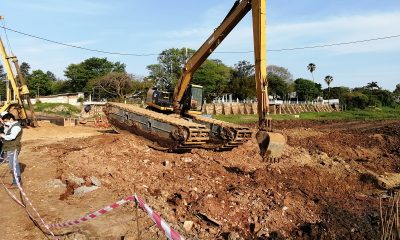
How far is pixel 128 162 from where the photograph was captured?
39.8 ft

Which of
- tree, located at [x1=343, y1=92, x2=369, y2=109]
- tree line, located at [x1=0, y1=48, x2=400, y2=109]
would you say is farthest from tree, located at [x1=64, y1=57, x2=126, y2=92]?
tree, located at [x1=343, y1=92, x2=369, y2=109]

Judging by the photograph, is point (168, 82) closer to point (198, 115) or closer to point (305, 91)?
point (305, 91)

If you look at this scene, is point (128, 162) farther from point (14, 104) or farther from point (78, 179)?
point (14, 104)

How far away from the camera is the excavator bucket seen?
9.02 metres

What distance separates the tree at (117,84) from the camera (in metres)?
55.8

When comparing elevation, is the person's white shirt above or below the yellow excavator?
below

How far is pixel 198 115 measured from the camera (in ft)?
50.5

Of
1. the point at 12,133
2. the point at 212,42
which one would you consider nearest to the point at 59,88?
the point at 212,42

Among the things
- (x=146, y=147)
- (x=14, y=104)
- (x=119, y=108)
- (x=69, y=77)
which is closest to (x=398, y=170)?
(x=146, y=147)

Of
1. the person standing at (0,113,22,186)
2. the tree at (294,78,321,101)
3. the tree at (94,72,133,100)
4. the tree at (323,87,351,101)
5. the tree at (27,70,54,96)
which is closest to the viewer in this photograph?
the person standing at (0,113,22,186)

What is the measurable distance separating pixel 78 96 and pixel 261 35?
4891cm

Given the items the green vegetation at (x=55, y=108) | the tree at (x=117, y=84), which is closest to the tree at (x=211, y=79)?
the tree at (x=117, y=84)

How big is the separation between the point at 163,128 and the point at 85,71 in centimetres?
5862

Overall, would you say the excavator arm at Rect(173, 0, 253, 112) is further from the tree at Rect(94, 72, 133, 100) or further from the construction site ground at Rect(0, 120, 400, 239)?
the tree at Rect(94, 72, 133, 100)
